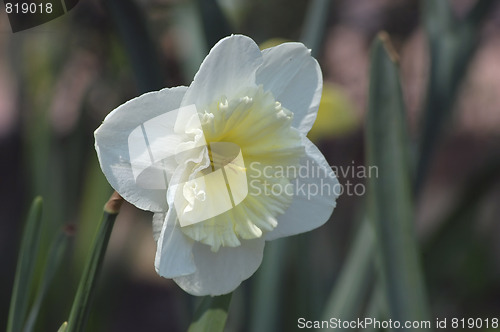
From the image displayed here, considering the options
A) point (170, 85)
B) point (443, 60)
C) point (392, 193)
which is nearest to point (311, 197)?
point (392, 193)

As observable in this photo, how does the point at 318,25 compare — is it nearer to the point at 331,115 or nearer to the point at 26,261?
the point at 331,115

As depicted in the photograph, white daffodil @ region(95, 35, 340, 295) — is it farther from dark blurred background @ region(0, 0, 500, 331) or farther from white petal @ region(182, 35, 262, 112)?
dark blurred background @ region(0, 0, 500, 331)

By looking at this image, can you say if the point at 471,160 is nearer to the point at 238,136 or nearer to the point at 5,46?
the point at 5,46

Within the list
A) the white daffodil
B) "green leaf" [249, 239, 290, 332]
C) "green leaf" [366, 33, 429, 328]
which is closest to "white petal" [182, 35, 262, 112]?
the white daffodil

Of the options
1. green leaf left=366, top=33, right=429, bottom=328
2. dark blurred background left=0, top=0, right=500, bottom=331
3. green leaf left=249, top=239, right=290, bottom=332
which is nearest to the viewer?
green leaf left=366, top=33, right=429, bottom=328

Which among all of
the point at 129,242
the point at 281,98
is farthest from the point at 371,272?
the point at 129,242

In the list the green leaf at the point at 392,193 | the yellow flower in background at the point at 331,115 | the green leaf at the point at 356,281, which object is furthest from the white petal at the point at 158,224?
the yellow flower in background at the point at 331,115
